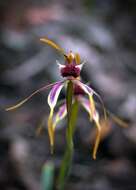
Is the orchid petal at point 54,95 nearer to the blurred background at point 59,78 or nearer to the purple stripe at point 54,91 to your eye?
the purple stripe at point 54,91

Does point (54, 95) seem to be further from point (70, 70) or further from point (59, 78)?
point (59, 78)

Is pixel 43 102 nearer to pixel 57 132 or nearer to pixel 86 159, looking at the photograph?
pixel 57 132

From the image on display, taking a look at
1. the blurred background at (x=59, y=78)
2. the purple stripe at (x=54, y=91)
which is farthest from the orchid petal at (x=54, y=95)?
the blurred background at (x=59, y=78)

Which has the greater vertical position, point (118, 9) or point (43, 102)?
point (118, 9)

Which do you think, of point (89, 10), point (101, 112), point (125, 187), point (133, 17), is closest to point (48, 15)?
point (89, 10)

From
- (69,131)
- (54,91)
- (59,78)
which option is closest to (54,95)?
(54,91)
